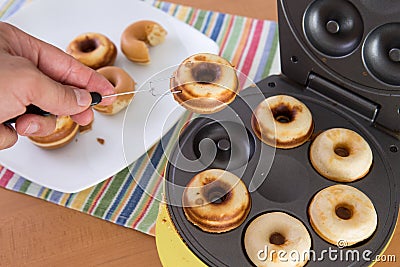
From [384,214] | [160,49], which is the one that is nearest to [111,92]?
[160,49]

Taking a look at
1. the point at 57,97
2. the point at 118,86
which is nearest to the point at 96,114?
the point at 118,86

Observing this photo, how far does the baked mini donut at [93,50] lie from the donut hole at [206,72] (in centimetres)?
33

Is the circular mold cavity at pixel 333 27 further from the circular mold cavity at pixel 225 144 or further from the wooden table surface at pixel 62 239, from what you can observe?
the wooden table surface at pixel 62 239

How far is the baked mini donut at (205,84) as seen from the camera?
2.63ft

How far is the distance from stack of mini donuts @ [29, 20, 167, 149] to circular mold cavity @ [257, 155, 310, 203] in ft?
1.10

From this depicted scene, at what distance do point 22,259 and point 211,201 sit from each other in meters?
0.34

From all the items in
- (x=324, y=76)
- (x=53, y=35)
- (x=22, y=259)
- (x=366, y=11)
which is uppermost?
(x=366, y=11)

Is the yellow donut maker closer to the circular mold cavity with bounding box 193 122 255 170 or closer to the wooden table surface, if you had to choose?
the circular mold cavity with bounding box 193 122 255 170

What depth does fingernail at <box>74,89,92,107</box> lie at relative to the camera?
30.4 inches

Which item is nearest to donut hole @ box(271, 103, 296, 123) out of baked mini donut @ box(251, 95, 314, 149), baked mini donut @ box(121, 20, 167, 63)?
baked mini donut @ box(251, 95, 314, 149)

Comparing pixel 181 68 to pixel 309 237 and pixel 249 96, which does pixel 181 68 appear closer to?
pixel 249 96

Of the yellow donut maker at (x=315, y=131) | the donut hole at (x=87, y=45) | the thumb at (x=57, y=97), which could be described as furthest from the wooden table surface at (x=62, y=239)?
the donut hole at (x=87, y=45)

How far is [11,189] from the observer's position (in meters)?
0.97

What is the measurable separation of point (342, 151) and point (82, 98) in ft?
1.26
